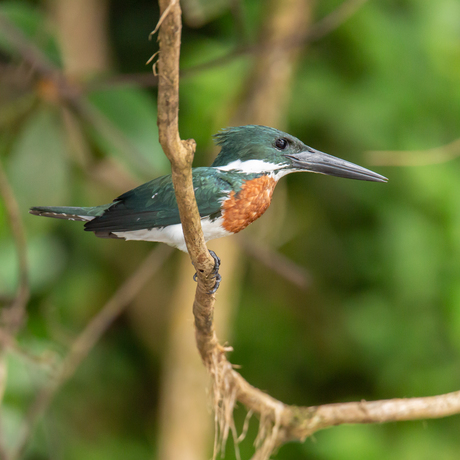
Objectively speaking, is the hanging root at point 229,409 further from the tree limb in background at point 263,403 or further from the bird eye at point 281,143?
the bird eye at point 281,143

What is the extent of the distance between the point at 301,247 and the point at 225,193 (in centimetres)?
289

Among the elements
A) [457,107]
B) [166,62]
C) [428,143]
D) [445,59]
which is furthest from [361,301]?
[166,62]

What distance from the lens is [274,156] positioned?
158 centimetres

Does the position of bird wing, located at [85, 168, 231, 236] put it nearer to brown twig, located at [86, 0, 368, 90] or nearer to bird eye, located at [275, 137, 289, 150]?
bird eye, located at [275, 137, 289, 150]

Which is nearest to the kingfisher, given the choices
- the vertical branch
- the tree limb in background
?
the tree limb in background

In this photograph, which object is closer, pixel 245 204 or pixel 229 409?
pixel 245 204

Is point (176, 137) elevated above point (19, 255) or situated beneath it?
elevated above

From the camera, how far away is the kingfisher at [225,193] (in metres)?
1.48

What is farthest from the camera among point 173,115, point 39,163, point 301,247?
point 301,247

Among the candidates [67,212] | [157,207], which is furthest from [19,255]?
[157,207]

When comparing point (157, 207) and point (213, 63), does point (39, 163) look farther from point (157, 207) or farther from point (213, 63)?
point (157, 207)

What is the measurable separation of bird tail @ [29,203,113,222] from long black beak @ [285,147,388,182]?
563mm

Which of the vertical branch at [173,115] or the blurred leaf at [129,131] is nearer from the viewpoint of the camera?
the vertical branch at [173,115]

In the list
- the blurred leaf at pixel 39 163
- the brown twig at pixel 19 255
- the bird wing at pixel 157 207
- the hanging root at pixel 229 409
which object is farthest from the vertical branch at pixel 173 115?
the blurred leaf at pixel 39 163
